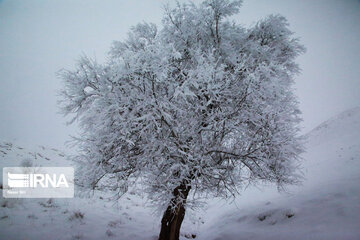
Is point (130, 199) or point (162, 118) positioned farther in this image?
point (130, 199)

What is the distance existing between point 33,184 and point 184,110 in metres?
8.27

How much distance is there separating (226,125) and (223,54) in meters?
2.86

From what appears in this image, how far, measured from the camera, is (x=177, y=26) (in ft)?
22.5

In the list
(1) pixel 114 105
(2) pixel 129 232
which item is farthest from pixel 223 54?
(2) pixel 129 232

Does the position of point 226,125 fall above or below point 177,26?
below

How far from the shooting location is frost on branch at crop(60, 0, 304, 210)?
4.53m

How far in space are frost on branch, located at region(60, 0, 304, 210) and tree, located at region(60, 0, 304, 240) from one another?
0.10ft

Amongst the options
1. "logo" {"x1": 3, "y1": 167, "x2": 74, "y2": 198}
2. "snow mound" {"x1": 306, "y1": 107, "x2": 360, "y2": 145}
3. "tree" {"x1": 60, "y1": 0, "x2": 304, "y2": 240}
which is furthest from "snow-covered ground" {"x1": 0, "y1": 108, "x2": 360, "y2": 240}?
"snow mound" {"x1": 306, "y1": 107, "x2": 360, "y2": 145}

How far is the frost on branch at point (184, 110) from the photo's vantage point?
14.9ft

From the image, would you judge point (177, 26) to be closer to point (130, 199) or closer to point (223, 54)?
point (223, 54)

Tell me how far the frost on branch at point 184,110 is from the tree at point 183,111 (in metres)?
0.03

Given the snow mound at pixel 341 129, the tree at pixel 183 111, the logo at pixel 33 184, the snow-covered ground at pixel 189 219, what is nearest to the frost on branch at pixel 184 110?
the tree at pixel 183 111

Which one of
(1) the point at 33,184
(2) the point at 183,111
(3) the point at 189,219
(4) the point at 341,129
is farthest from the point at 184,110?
(4) the point at 341,129

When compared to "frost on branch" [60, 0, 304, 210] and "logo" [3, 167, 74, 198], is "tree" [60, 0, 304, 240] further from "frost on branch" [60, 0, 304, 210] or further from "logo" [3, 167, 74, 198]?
"logo" [3, 167, 74, 198]
